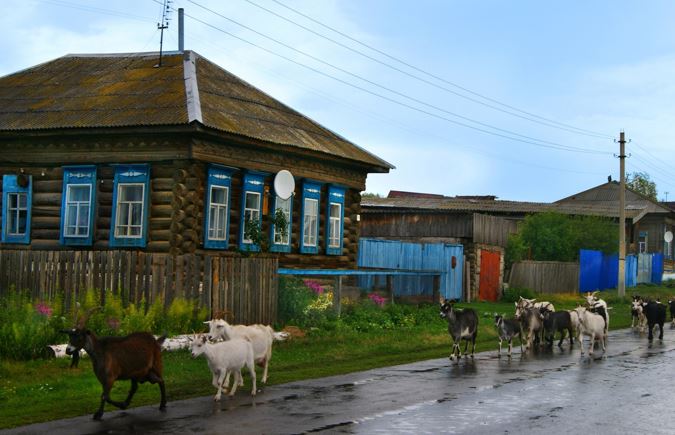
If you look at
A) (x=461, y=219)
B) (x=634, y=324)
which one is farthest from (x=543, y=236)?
(x=634, y=324)

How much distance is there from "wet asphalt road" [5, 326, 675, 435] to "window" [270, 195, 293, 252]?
11.5 meters

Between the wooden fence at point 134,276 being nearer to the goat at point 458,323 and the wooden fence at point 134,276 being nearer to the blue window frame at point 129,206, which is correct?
the goat at point 458,323

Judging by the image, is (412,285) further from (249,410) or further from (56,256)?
(249,410)

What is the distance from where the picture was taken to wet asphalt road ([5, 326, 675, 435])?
11180 mm

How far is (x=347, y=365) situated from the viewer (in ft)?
59.4

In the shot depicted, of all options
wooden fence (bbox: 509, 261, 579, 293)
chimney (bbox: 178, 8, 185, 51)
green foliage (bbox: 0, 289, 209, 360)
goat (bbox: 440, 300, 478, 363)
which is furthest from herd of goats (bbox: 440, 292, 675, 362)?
chimney (bbox: 178, 8, 185, 51)

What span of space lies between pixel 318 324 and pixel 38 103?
12.9 meters

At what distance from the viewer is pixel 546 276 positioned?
46.8 metres

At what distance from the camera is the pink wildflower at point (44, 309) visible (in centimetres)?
1760

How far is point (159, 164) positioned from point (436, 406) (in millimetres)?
15086

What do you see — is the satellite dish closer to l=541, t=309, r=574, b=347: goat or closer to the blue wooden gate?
l=541, t=309, r=574, b=347: goat

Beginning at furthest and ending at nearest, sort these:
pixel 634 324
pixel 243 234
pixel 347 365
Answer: pixel 634 324 → pixel 243 234 → pixel 347 365

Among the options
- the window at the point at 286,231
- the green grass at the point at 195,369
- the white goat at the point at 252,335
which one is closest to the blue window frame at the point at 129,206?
the window at the point at 286,231

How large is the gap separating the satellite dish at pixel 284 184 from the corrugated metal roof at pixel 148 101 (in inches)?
41.2
